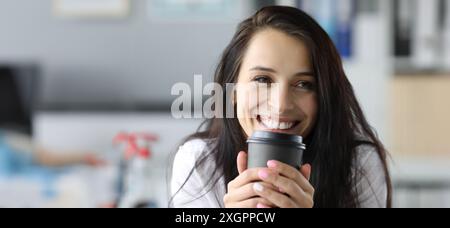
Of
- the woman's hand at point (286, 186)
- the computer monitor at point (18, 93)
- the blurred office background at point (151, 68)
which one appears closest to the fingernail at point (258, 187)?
the woman's hand at point (286, 186)

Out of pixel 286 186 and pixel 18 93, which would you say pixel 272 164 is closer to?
pixel 286 186

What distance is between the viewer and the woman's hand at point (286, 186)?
27 cm

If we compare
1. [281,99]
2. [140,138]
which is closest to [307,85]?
[281,99]

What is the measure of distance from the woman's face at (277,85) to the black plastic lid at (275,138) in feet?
0.06

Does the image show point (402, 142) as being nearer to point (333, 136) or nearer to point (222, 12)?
point (222, 12)

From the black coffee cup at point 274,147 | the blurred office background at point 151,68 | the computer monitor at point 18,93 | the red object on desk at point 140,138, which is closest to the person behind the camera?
the black coffee cup at point 274,147

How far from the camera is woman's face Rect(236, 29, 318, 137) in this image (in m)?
0.28

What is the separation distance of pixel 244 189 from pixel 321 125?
0.04m

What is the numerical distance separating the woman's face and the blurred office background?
991mm

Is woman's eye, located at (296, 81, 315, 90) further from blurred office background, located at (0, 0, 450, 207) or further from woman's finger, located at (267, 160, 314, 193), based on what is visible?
blurred office background, located at (0, 0, 450, 207)

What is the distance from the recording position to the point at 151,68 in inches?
86.4

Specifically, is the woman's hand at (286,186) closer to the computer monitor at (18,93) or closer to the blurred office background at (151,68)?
the blurred office background at (151,68)

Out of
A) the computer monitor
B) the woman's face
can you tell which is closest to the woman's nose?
the woman's face

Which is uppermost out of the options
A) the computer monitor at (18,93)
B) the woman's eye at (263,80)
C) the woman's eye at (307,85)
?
the woman's eye at (263,80)
